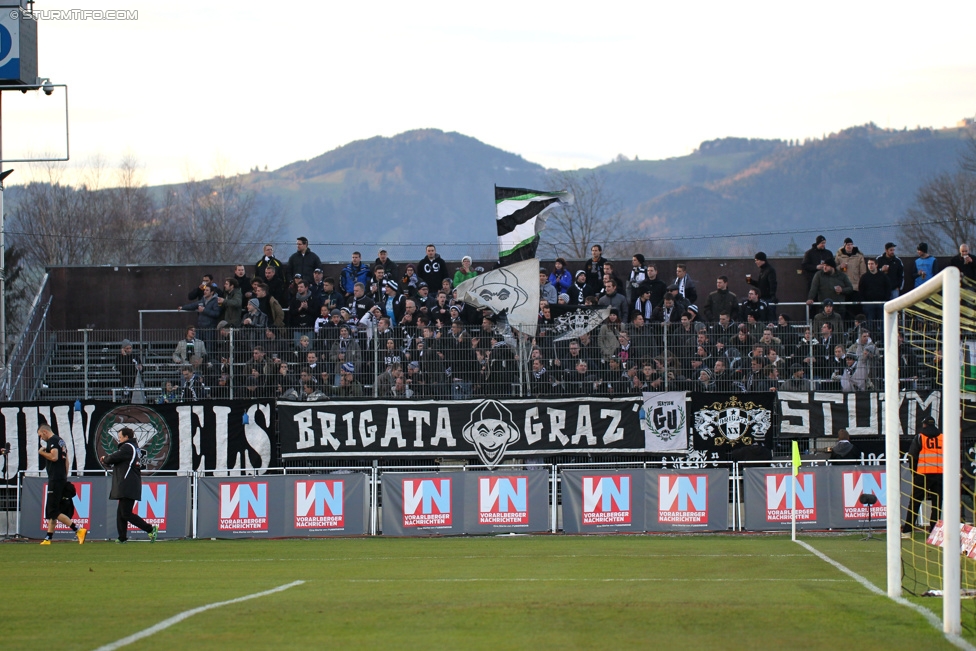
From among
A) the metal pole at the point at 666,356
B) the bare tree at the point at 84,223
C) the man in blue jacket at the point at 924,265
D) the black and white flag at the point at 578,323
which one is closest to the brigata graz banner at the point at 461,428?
the metal pole at the point at 666,356

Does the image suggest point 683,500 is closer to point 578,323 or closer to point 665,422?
point 665,422

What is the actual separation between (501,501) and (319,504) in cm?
324

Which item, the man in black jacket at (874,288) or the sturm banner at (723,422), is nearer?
the sturm banner at (723,422)

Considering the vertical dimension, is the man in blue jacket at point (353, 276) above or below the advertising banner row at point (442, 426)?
above

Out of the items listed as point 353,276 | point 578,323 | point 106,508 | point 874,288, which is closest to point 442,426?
point 578,323

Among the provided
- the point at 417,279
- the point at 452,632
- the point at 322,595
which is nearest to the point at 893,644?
the point at 452,632

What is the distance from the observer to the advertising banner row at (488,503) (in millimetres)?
19219

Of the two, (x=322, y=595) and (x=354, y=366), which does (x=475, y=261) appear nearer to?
(x=354, y=366)

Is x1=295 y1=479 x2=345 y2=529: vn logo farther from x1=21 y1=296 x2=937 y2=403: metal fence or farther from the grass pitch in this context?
the grass pitch

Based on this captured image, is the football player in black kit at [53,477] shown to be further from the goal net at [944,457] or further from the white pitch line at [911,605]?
the goal net at [944,457]

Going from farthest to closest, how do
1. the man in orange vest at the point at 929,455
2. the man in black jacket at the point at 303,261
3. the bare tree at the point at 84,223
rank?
the bare tree at the point at 84,223, the man in black jacket at the point at 303,261, the man in orange vest at the point at 929,455

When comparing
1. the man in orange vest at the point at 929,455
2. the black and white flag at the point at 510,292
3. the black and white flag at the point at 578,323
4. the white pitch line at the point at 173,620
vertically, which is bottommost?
the white pitch line at the point at 173,620

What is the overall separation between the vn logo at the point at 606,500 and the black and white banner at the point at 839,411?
12.2ft

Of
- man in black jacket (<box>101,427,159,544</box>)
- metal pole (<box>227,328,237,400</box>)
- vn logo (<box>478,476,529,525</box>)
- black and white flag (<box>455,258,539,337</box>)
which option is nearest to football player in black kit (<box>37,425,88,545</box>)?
man in black jacket (<box>101,427,159,544</box>)
